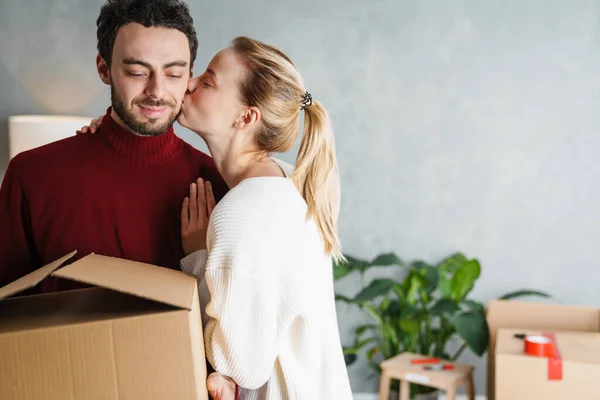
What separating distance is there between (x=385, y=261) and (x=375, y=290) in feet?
0.54

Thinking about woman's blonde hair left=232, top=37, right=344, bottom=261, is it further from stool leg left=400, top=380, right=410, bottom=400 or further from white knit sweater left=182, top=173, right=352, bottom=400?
stool leg left=400, top=380, right=410, bottom=400

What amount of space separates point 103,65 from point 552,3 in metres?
2.60

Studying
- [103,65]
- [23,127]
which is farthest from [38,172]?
[23,127]

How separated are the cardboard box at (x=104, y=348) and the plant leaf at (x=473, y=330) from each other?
2.13 metres

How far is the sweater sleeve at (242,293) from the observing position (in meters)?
1.17

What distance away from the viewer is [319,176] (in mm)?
1445

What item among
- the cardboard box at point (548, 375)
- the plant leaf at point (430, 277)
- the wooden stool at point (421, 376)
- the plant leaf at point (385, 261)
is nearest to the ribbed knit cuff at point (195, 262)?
the cardboard box at point (548, 375)

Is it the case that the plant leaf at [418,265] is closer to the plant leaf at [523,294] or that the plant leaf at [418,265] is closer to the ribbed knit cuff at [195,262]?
the plant leaf at [523,294]

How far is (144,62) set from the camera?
142 centimetres

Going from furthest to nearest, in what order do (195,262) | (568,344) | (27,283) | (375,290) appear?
(375,290), (568,344), (195,262), (27,283)

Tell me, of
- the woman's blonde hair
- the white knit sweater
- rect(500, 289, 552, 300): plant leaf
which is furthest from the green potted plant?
the white knit sweater

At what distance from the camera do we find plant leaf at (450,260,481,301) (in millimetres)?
3244

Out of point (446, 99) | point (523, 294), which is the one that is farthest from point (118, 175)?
point (523, 294)

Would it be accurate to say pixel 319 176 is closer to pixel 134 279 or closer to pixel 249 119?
pixel 249 119
